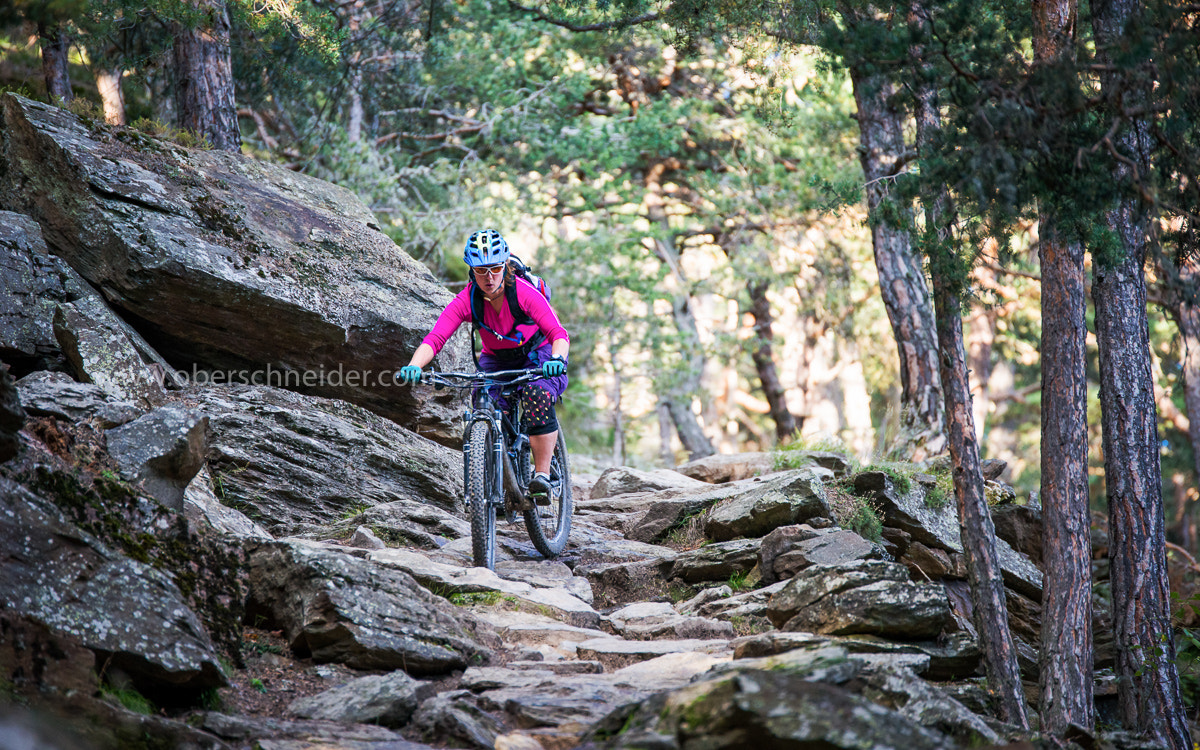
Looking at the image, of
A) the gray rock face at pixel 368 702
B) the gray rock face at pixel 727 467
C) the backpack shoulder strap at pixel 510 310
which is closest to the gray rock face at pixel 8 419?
the gray rock face at pixel 368 702

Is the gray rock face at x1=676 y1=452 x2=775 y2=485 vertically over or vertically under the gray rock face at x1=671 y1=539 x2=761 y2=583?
over

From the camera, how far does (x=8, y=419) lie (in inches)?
187

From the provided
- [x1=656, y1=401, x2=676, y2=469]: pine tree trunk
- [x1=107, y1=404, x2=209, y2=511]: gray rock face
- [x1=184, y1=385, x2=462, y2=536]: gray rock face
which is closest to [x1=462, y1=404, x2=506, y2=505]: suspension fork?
[x1=107, y1=404, x2=209, y2=511]: gray rock face

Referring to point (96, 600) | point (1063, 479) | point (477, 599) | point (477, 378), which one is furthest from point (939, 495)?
point (96, 600)

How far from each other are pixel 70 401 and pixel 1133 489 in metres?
10.1

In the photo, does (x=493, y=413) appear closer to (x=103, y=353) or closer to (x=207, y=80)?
(x=103, y=353)

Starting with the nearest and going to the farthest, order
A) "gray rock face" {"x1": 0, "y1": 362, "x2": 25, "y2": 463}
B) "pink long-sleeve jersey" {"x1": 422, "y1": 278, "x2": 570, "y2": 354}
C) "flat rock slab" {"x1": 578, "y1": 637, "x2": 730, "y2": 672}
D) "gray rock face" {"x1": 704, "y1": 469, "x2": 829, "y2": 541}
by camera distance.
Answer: "gray rock face" {"x1": 0, "y1": 362, "x2": 25, "y2": 463} < "flat rock slab" {"x1": 578, "y1": 637, "x2": 730, "y2": 672} < "pink long-sleeve jersey" {"x1": 422, "y1": 278, "x2": 570, "y2": 354} < "gray rock face" {"x1": 704, "y1": 469, "x2": 829, "y2": 541}

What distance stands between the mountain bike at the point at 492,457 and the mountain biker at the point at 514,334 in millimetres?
121

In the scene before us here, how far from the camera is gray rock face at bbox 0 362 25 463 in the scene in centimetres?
473

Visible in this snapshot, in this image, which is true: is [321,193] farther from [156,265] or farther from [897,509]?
[897,509]

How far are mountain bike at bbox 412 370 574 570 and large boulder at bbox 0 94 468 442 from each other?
9.24 feet

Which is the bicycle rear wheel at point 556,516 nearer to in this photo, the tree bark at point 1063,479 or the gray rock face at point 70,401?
the gray rock face at point 70,401

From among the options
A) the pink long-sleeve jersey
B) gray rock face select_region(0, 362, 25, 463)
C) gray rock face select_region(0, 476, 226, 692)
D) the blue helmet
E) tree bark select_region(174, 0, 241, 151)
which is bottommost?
gray rock face select_region(0, 476, 226, 692)

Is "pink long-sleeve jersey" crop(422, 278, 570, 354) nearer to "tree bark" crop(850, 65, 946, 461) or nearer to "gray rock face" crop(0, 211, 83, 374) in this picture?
"gray rock face" crop(0, 211, 83, 374)
